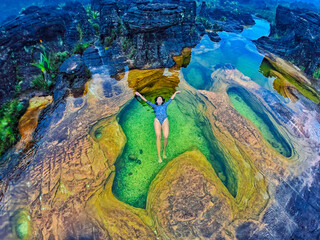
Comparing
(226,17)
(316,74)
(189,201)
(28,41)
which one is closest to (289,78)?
(316,74)

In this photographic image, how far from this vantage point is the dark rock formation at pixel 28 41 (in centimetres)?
649

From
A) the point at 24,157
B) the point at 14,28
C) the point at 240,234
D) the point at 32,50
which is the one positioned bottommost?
the point at 240,234

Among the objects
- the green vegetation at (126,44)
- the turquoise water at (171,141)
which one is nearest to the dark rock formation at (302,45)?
the turquoise water at (171,141)

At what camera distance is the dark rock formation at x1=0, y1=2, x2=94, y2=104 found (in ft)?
21.3

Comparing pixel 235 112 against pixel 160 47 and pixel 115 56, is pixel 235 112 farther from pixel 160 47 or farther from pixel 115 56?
pixel 115 56

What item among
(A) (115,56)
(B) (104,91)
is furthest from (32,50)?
(B) (104,91)

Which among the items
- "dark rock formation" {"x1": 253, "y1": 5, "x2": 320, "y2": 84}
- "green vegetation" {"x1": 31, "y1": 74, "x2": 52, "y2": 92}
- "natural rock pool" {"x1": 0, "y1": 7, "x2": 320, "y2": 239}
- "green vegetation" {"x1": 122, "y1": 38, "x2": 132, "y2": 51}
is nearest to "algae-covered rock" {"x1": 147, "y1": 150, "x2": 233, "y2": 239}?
"natural rock pool" {"x1": 0, "y1": 7, "x2": 320, "y2": 239}

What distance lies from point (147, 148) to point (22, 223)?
10.1 ft

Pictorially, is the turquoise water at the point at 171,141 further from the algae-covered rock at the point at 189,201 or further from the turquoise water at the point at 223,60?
the algae-covered rock at the point at 189,201

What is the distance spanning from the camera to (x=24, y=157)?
13.7 feet

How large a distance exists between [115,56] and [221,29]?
1026 centimetres

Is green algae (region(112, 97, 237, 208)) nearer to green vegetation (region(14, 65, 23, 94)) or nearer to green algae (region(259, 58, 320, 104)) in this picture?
green vegetation (region(14, 65, 23, 94))

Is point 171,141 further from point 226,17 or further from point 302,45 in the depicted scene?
point 226,17

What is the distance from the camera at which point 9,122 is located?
4.79m
